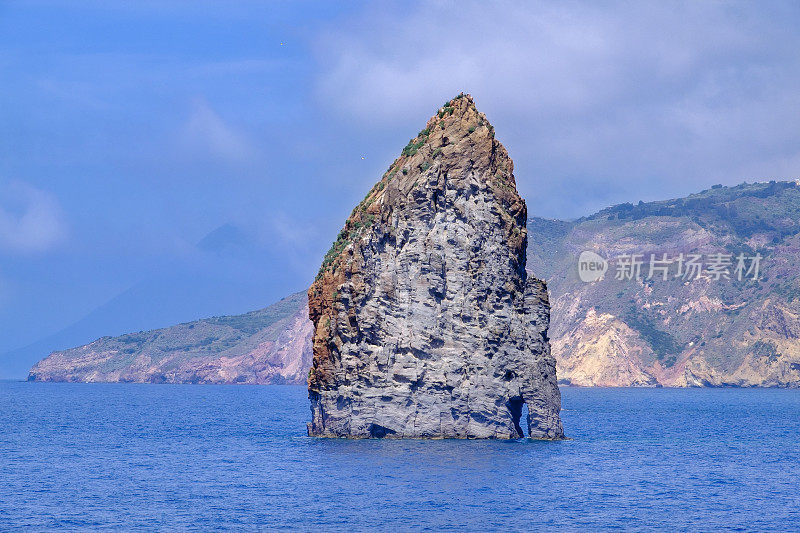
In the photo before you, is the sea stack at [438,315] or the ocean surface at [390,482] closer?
the ocean surface at [390,482]

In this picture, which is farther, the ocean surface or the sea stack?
the sea stack

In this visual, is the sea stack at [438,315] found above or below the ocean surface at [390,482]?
above

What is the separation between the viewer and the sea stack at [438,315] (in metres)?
66.9

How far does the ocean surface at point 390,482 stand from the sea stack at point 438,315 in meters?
2.06

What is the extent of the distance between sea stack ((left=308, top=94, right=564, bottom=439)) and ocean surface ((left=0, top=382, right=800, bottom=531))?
2.06 meters

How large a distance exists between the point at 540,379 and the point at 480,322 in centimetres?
548

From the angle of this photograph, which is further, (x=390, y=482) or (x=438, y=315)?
(x=438, y=315)

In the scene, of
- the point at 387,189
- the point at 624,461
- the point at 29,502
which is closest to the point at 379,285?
the point at 387,189

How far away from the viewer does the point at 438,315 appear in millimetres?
67500

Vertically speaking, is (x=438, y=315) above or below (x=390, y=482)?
above

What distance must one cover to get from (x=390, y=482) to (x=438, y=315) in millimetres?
15480

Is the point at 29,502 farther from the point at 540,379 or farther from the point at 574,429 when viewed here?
the point at 574,429

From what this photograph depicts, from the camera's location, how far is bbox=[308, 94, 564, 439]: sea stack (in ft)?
220

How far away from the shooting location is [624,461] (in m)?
Result: 68.1
